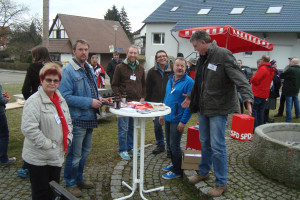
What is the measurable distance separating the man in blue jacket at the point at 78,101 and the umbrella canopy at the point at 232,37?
13.1 ft

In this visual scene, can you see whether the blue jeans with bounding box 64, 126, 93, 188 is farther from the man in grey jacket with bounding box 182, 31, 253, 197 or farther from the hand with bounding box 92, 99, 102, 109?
the man in grey jacket with bounding box 182, 31, 253, 197

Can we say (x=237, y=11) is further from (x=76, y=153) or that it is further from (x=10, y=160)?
(x=76, y=153)

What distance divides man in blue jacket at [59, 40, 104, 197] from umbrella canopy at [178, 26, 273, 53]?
3.99 metres

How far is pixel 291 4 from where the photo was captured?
2033 centimetres

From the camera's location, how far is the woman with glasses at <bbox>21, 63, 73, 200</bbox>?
2.36 metres

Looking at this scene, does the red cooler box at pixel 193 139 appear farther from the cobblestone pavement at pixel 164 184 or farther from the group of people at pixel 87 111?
the group of people at pixel 87 111

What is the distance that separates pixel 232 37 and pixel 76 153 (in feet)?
18.4

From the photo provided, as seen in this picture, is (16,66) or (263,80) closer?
(263,80)

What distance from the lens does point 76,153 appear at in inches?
125

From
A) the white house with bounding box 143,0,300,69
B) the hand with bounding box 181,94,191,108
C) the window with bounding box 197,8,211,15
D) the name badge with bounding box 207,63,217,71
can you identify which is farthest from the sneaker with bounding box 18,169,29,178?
the window with bounding box 197,8,211,15

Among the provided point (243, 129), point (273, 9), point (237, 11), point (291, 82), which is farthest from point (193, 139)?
point (237, 11)

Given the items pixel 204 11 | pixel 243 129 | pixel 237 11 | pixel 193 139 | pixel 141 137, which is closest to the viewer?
pixel 141 137

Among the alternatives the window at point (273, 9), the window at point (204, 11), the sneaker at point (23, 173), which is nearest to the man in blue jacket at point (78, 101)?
the sneaker at point (23, 173)

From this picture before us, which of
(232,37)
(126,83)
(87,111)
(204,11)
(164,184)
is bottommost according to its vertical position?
(164,184)
